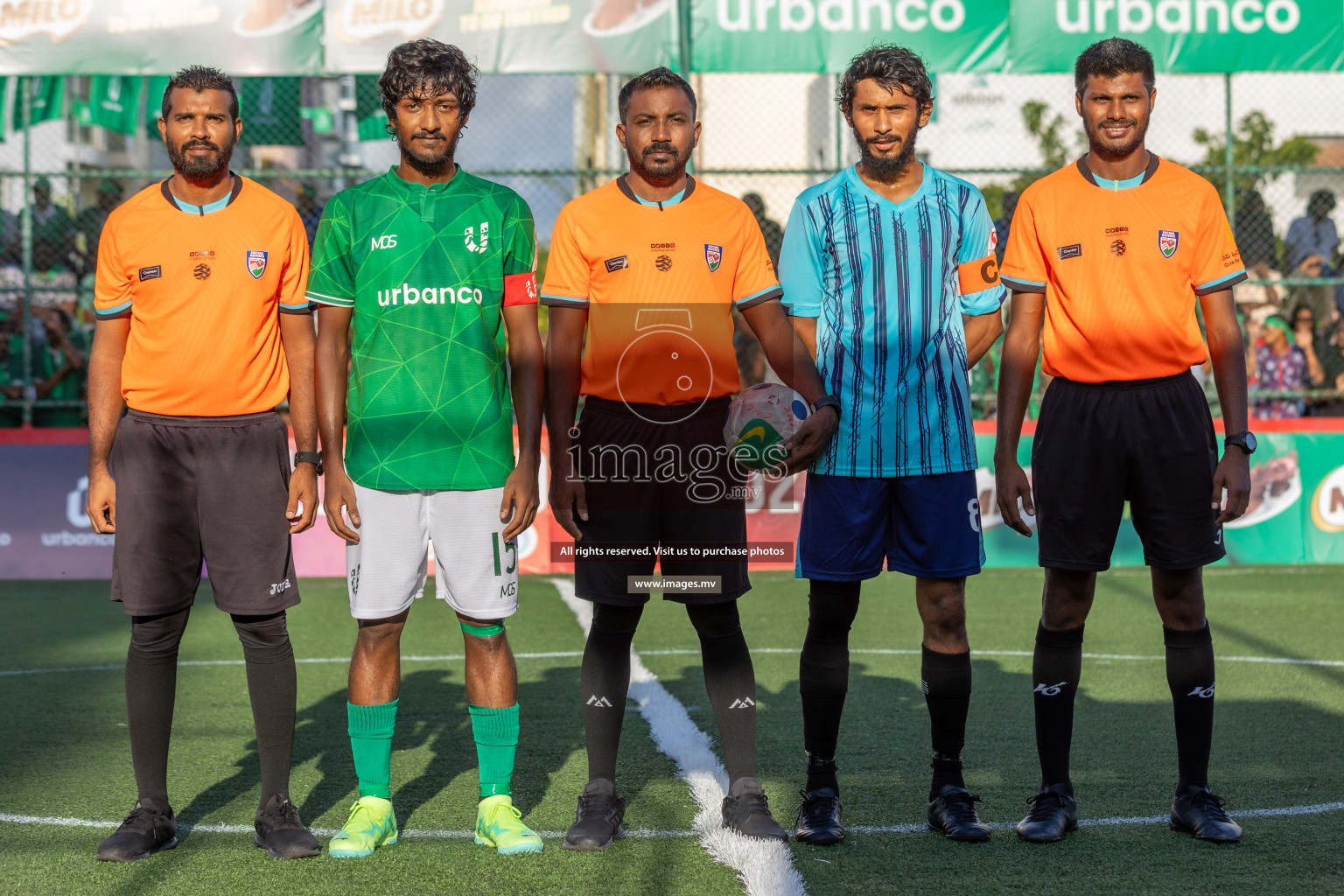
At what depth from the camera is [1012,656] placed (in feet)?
22.7

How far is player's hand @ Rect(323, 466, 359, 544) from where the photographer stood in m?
3.89

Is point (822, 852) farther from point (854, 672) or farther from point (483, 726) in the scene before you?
point (854, 672)

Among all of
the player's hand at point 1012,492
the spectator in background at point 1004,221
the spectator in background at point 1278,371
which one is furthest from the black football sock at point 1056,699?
the spectator in background at point 1278,371

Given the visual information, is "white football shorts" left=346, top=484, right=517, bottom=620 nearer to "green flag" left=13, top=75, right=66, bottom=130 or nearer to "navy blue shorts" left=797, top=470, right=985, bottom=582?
"navy blue shorts" left=797, top=470, right=985, bottom=582

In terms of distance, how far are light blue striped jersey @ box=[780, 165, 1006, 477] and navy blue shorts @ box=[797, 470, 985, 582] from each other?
0.05 meters

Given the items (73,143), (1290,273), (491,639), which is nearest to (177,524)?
(491,639)

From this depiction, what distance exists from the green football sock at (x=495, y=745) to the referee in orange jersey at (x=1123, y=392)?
5.03 ft

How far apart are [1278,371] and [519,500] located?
9.31m

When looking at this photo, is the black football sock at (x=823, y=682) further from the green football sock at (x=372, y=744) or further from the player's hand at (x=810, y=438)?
the green football sock at (x=372, y=744)

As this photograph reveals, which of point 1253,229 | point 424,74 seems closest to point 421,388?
point 424,74

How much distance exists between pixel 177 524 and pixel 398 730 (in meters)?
1.77

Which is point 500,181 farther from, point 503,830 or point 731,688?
point 503,830

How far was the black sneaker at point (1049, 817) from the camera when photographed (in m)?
3.93

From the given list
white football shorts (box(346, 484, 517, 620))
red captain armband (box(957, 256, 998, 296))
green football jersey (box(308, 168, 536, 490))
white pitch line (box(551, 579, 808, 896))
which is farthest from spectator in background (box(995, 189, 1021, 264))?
white football shorts (box(346, 484, 517, 620))
